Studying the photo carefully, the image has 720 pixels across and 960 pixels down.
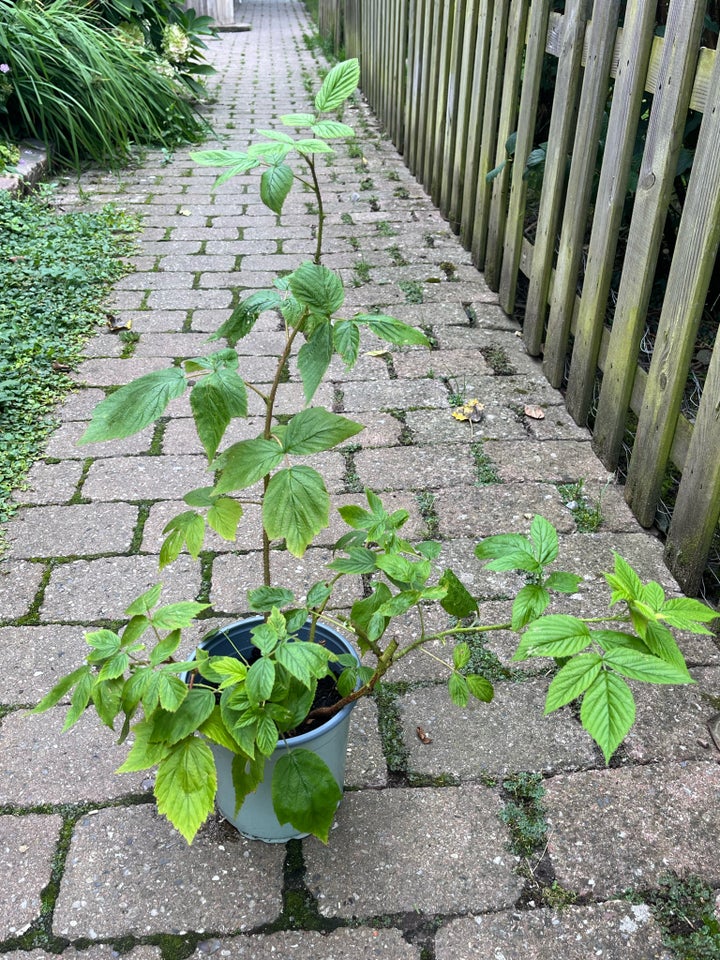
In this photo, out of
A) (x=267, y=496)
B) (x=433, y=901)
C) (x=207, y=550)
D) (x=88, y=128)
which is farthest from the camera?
(x=88, y=128)

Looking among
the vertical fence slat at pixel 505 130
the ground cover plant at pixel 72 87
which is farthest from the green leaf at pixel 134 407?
the ground cover plant at pixel 72 87

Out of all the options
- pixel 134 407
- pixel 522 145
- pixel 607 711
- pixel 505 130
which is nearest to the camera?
pixel 607 711

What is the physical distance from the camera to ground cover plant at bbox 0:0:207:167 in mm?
5781

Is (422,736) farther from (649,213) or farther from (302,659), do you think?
(649,213)

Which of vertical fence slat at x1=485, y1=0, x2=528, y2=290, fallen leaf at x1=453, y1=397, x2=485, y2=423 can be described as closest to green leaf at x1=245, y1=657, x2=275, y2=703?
fallen leaf at x1=453, y1=397, x2=485, y2=423

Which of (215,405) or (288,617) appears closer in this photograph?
(215,405)

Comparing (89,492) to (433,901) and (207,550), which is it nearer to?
(207,550)

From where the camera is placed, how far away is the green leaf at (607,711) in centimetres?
112

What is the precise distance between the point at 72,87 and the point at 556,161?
14.3 ft

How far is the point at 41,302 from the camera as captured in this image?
387 centimetres

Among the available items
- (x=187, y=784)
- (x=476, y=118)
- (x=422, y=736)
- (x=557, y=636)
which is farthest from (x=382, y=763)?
(x=476, y=118)

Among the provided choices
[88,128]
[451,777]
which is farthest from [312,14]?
[451,777]

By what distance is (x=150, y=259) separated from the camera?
4.57 metres

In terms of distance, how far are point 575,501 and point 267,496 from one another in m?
1.58
